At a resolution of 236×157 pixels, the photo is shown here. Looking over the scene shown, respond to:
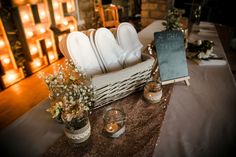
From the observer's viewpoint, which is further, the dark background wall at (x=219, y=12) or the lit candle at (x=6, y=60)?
the dark background wall at (x=219, y=12)

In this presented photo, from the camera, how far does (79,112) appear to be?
685mm

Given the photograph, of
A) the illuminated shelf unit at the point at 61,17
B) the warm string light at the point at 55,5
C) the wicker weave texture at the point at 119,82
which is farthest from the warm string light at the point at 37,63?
the wicker weave texture at the point at 119,82

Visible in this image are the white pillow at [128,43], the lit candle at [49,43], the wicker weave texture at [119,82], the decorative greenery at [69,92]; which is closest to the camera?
the decorative greenery at [69,92]

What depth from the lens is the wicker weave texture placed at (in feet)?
2.66

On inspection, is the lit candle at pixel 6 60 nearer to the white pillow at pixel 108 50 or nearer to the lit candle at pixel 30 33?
the lit candle at pixel 30 33

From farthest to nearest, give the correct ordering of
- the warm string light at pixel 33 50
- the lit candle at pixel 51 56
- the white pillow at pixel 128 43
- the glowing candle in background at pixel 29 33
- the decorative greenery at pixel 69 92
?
the lit candle at pixel 51 56
the warm string light at pixel 33 50
the glowing candle in background at pixel 29 33
the white pillow at pixel 128 43
the decorative greenery at pixel 69 92

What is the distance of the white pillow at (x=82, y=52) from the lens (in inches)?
34.8

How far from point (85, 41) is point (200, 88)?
0.73m

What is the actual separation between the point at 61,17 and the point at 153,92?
290 cm

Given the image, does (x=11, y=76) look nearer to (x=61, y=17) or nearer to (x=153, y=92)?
(x=61, y=17)

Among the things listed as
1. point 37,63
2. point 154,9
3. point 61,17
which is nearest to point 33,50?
point 37,63

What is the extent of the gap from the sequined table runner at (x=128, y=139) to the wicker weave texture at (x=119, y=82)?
73mm

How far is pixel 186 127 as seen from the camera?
0.81 m

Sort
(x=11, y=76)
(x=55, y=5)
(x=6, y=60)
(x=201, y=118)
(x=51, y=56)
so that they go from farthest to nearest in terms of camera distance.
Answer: (x=51, y=56)
(x=55, y=5)
(x=11, y=76)
(x=6, y=60)
(x=201, y=118)
